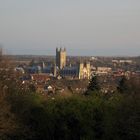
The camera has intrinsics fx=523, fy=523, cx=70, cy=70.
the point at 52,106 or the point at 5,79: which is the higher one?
the point at 5,79

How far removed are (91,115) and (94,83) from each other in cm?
1203

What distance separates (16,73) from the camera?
25250 millimetres

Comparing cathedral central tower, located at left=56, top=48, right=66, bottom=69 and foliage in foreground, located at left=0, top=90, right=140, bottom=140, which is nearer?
foliage in foreground, located at left=0, top=90, right=140, bottom=140

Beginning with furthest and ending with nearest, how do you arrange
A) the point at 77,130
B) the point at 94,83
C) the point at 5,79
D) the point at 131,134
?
1. the point at 94,83
2. the point at 77,130
3. the point at 5,79
4. the point at 131,134

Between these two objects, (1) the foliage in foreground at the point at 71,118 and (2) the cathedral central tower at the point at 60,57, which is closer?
(1) the foliage in foreground at the point at 71,118

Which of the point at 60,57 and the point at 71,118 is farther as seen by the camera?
the point at 60,57

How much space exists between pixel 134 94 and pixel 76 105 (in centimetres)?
418

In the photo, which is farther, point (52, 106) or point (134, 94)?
point (52, 106)

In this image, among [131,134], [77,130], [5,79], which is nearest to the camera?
[131,134]

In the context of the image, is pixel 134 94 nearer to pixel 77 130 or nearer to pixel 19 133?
pixel 77 130

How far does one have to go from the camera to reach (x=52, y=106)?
89.4ft

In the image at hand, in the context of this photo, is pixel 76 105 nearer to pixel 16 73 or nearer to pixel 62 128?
pixel 62 128

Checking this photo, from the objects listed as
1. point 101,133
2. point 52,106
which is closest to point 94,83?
point 52,106

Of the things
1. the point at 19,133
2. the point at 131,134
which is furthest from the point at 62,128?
the point at 131,134
